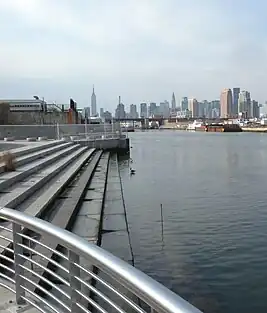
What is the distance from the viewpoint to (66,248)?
343cm

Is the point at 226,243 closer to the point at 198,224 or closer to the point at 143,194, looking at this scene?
the point at 198,224

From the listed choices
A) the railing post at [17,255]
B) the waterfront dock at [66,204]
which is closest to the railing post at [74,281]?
the railing post at [17,255]

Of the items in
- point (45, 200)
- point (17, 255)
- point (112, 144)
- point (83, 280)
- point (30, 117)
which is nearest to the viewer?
point (83, 280)

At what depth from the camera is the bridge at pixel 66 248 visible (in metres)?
2.70

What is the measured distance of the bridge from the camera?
2.70m

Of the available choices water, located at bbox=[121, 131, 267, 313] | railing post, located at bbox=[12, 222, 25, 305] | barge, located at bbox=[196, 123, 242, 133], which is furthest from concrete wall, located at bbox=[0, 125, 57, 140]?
barge, located at bbox=[196, 123, 242, 133]

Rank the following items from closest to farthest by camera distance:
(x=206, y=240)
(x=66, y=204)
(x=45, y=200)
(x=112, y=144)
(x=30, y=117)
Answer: (x=45, y=200), (x=206, y=240), (x=66, y=204), (x=112, y=144), (x=30, y=117)

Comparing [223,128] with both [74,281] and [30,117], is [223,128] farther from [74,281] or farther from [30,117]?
[74,281]

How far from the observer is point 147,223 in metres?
14.4

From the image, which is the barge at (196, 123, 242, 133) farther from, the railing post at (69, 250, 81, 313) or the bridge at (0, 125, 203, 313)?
the railing post at (69, 250, 81, 313)

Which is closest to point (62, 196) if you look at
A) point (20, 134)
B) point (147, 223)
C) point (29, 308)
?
point (147, 223)

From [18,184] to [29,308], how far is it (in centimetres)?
896

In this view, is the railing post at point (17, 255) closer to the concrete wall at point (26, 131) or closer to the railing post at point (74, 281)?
the railing post at point (74, 281)

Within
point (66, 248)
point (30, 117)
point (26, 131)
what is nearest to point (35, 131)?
point (26, 131)
